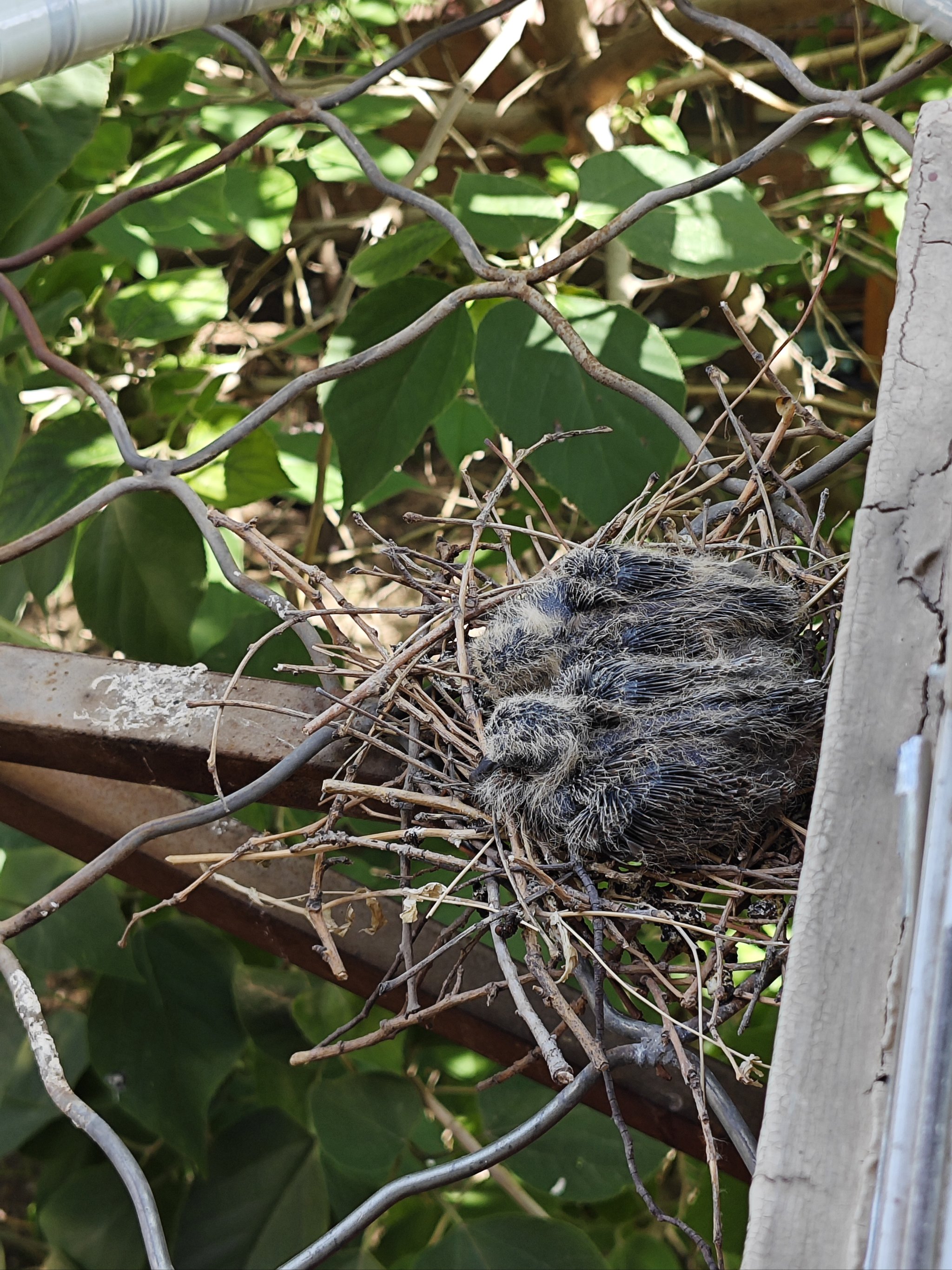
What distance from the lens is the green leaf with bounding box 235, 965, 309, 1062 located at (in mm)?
997

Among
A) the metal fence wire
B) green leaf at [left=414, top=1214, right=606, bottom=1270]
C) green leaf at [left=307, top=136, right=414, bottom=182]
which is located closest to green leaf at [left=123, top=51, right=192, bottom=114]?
green leaf at [left=307, top=136, right=414, bottom=182]

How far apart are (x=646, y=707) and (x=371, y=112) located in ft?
2.86

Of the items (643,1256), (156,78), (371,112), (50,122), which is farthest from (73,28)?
(643,1256)

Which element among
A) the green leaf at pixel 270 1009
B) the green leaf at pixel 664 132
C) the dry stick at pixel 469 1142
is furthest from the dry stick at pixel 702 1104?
the green leaf at pixel 664 132

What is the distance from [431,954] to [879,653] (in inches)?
9.2

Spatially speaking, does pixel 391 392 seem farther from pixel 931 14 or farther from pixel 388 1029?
pixel 388 1029

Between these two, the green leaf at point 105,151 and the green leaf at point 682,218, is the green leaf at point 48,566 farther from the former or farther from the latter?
the green leaf at point 682,218

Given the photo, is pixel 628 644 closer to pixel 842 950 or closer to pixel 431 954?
pixel 431 954

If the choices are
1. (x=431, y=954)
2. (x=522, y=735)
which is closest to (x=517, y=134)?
(x=522, y=735)

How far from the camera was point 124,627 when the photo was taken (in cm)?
92

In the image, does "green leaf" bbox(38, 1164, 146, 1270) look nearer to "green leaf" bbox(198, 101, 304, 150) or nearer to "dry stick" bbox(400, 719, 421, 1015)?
"dry stick" bbox(400, 719, 421, 1015)

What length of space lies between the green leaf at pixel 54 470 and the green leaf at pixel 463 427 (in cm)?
43

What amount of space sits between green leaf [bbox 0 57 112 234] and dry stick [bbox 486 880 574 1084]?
2.02 feet

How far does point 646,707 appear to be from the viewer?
1.82 feet
